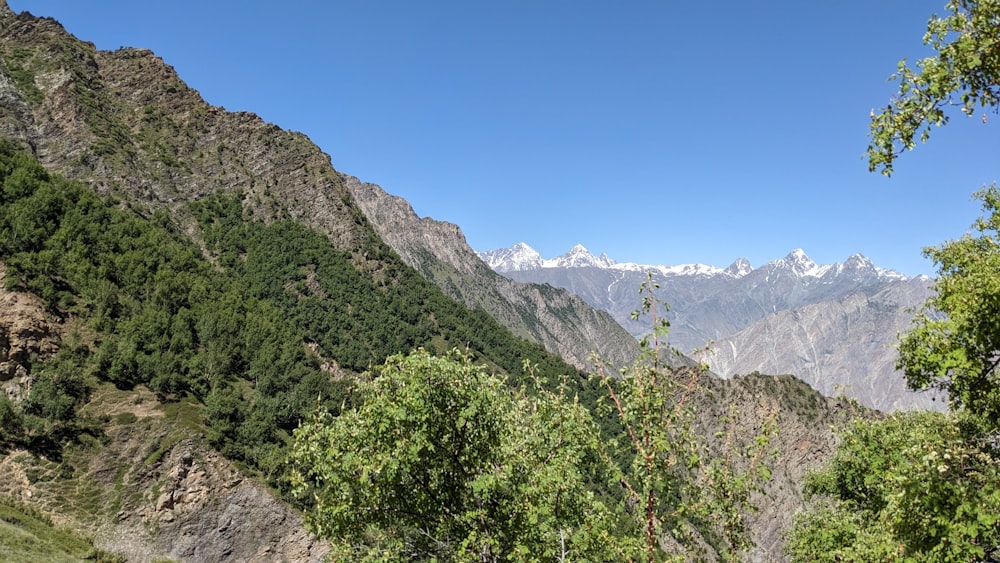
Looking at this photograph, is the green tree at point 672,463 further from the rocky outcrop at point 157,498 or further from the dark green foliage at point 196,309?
the rocky outcrop at point 157,498

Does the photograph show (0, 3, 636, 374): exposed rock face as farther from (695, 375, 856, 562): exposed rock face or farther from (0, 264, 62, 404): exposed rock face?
(695, 375, 856, 562): exposed rock face

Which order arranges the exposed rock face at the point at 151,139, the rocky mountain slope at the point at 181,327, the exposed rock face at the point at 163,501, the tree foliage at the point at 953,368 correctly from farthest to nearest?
the exposed rock face at the point at 151,139
the rocky mountain slope at the point at 181,327
the exposed rock face at the point at 163,501
the tree foliage at the point at 953,368

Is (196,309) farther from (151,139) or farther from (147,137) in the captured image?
(147,137)

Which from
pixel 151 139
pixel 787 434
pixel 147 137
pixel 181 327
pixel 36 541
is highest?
pixel 147 137

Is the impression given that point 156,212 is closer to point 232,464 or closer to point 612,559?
point 232,464

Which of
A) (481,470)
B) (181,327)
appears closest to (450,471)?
(481,470)

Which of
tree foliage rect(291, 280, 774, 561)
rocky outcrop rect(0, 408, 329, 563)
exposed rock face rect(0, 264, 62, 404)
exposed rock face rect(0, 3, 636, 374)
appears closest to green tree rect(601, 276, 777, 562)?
tree foliage rect(291, 280, 774, 561)

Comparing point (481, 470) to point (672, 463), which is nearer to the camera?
point (672, 463)

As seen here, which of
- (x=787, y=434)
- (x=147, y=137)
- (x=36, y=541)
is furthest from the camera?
(x=147, y=137)

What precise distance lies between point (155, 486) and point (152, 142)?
415 feet

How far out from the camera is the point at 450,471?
13.0 m

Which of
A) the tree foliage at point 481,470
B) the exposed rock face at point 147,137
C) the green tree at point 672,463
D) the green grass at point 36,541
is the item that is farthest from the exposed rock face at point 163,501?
the exposed rock face at point 147,137

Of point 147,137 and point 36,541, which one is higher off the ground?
point 147,137

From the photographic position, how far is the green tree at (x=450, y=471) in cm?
1128
